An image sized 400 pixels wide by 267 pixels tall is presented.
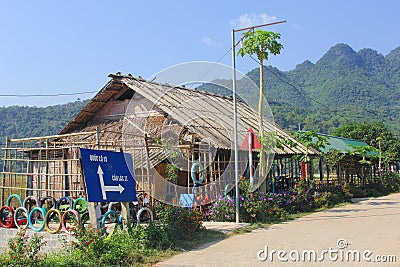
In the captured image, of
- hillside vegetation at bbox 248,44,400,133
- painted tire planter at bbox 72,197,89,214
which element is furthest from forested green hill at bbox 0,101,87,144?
painted tire planter at bbox 72,197,89,214

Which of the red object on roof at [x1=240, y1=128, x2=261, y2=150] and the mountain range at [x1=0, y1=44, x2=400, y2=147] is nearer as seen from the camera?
the red object on roof at [x1=240, y1=128, x2=261, y2=150]

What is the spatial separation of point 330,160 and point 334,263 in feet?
45.7

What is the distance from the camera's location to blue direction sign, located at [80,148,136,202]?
26.3 feet

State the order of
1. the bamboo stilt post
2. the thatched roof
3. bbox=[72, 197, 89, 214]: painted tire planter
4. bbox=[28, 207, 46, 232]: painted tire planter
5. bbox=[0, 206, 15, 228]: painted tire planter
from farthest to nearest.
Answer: the thatched roof
bbox=[0, 206, 15, 228]: painted tire planter
bbox=[72, 197, 89, 214]: painted tire planter
bbox=[28, 207, 46, 232]: painted tire planter
the bamboo stilt post

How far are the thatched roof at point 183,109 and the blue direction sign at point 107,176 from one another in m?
4.68

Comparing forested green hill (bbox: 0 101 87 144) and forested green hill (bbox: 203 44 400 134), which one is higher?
forested green hill (bbox: 203 44 400 134)

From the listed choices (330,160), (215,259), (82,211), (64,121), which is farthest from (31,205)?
(64,121)

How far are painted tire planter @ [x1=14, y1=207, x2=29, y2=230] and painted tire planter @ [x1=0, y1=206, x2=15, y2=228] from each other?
11 cm

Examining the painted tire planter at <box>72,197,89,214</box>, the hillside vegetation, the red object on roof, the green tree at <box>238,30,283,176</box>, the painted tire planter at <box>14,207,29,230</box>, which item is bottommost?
the painted tire planter at <box>14,207,29,230</box>

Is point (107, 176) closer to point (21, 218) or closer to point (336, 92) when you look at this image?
point (21, 218)

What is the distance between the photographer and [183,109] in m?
15.2

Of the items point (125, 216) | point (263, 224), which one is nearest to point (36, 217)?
point (125, 216)

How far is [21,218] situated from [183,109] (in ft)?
20.7

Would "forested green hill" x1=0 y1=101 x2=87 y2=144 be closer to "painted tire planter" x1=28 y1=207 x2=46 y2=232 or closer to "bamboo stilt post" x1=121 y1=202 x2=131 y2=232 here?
"painted tire planter" x1=28 y1=207 x2=46 y2=232
